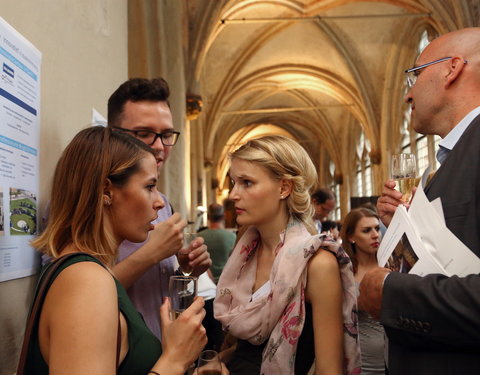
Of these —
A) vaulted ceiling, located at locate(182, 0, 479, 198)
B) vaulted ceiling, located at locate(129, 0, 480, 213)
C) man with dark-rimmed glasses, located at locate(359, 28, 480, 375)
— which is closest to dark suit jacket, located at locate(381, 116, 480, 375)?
man with dark-rimmed glasses, located at locate(359, 28, 480, 375)

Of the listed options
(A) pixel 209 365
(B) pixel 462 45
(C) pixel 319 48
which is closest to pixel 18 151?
(A) pixel 209 365

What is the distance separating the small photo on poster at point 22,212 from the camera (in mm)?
1658

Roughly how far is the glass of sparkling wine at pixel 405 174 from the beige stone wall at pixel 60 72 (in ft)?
5.06

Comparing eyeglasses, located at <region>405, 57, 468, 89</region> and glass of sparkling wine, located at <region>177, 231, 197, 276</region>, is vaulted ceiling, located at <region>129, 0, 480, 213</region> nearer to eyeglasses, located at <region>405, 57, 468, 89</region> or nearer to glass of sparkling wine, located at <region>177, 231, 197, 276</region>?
glass of sparkling wine, located at <region>177, 231, 197, 276</region>

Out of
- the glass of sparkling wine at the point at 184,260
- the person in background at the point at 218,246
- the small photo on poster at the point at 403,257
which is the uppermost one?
the small photo on poster at the point at 403,257

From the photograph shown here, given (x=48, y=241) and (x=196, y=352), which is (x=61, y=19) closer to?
(x=48, y=241)

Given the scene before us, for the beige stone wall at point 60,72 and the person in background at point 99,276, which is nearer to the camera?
the person in background at point 99,276

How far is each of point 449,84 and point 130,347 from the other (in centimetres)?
141

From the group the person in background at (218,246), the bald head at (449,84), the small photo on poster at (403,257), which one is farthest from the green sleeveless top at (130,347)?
the person in background at (218,246)

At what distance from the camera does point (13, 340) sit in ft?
5.63

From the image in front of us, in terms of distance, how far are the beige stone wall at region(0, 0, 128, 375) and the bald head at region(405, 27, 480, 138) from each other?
1.53m

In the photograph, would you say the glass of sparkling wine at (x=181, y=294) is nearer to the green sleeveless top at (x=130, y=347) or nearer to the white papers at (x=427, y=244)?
the green sleeveless top at (x=130, y=347)

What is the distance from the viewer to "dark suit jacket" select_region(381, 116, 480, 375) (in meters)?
1.25

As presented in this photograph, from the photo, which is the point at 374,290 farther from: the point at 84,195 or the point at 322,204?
the point at 322,204
